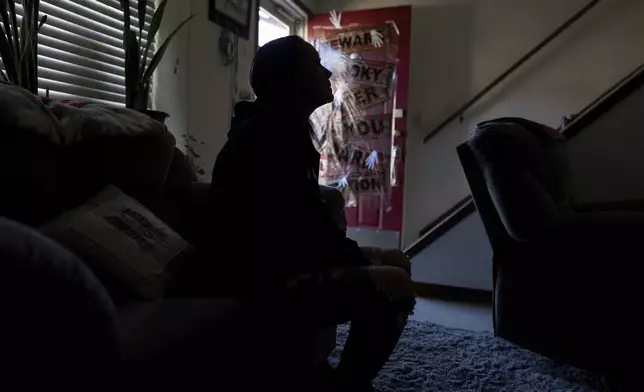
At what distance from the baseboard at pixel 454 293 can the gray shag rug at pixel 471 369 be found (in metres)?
0.67

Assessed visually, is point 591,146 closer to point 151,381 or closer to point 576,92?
point 576,92

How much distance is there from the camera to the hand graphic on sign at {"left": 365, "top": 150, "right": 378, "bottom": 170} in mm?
3705

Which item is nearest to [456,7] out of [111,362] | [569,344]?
[569,344]

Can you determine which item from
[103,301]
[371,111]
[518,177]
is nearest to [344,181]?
[371,111]

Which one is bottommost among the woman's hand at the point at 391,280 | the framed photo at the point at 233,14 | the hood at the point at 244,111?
the woman's hand at the point at 391,280

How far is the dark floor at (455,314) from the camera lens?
2.31 meters

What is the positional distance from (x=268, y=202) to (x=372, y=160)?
273 centimetres

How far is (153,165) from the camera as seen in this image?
4.93 ft

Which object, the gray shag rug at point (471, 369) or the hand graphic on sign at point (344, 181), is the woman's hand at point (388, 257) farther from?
the hand graphic on sign at point (344, 181)

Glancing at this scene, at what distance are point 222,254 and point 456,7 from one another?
3.20 meters

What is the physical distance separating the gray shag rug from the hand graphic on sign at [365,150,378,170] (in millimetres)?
1860

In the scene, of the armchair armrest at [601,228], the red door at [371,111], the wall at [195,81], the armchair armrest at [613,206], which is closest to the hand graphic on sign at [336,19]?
the red door at [371,111]

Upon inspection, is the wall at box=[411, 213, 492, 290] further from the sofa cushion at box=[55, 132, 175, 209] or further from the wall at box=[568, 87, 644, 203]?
the sofa cushion at box=[55, 132, 175, 209]

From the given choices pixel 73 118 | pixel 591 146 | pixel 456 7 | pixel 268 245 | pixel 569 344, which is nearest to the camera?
pixel 268 245
